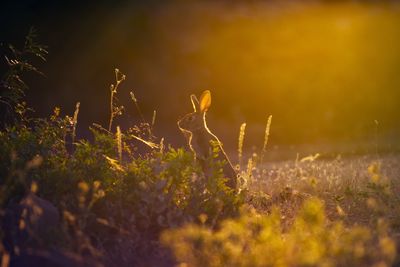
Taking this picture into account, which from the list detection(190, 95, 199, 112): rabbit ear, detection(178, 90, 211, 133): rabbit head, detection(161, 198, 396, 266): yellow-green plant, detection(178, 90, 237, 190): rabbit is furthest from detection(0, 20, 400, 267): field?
detection(190, 95, 199, 112): rabbit ear

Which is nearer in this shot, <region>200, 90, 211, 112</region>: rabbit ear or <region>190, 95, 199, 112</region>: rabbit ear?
<region>200, 90, 211, 112</region>: rabbit ear

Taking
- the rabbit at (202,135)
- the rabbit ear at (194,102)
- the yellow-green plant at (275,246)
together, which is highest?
the rabbit ear at (194,102)

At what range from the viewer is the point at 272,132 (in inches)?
716

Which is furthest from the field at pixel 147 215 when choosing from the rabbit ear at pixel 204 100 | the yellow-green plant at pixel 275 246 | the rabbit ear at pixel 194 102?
the rabbit ear at pixel 194 102

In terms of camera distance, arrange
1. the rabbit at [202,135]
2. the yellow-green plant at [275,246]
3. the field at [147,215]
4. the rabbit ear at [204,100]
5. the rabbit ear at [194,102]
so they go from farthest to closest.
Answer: the rabbit ear at [194,102]
the rabbit ear at [204,100]
the rabbit at [202,135]
the field at [147,215]
the yellow-green plant at [275,246]

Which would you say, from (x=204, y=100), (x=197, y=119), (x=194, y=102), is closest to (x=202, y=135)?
(x=197, y=119)

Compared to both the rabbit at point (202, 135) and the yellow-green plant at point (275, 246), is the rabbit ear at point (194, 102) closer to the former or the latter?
the rabbit at point (202, 135)

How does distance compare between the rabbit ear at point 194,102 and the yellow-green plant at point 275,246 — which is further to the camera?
the rabbit ear at point 194,102

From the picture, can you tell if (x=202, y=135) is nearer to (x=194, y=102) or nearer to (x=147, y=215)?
(x=194, y=102)

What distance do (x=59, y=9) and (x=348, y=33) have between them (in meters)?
7.68

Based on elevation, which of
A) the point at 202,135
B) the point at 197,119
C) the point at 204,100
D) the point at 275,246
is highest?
the point at 204,100

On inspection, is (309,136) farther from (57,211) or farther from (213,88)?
(57,211)

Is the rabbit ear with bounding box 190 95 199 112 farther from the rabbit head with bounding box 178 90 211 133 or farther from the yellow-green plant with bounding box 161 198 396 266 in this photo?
the yellow-green plant with bounding box 161 198 396 266

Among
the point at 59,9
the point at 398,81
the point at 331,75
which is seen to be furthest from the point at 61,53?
the point at 398,81
